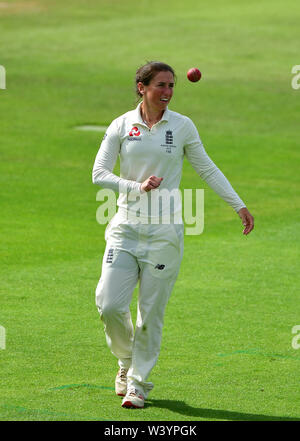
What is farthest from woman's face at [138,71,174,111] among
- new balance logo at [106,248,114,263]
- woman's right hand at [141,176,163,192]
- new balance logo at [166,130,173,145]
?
new balance logo at [106,248,114,263]

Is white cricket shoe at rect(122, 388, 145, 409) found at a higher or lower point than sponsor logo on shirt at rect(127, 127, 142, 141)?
lower

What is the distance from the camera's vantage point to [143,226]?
6531 millimetres

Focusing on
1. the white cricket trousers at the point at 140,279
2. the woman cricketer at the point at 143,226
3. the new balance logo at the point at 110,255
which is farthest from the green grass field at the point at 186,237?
the new balance logo at the point at 110,255

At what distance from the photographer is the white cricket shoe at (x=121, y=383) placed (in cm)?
675

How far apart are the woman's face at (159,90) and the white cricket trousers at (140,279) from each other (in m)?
0.86

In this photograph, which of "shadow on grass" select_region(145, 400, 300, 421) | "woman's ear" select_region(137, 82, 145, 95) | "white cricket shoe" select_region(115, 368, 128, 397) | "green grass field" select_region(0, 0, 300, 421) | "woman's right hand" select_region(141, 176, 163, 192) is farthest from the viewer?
"green grass field" select_region(0, 0, 300, 421)

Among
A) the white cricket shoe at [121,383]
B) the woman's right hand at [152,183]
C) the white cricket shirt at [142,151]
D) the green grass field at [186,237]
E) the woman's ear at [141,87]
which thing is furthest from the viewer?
the green grass field at [186,237]

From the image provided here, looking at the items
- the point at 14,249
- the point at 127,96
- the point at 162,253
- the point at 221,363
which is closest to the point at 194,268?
the point at 14,249

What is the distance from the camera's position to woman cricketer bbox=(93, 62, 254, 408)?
21.3ft

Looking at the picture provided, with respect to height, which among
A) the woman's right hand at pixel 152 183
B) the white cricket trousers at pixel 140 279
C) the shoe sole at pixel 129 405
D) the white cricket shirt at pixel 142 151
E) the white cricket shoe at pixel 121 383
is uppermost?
the white cricket shirt at pixel 142 151

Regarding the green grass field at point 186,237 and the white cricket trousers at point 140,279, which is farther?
the green grass field at point 186,237

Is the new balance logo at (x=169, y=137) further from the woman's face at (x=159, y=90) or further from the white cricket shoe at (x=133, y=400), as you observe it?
the white cricket shoe at (x=133, y=400)

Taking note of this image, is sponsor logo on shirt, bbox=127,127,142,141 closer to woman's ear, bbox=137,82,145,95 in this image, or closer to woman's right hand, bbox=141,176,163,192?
woman's ear, bbox=137,82,145,95

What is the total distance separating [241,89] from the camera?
27.2 metres
